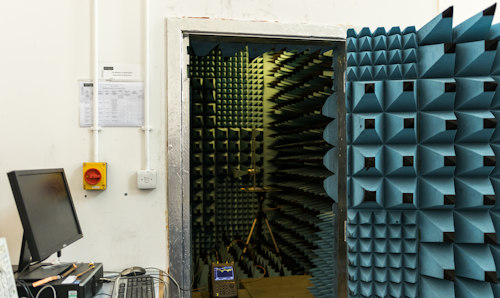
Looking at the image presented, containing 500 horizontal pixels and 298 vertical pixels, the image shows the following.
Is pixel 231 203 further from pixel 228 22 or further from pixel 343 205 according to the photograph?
pixel 228 22

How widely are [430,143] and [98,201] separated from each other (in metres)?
1.92

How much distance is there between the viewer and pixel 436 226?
1.94 metres

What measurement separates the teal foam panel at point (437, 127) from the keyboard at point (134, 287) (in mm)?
1628

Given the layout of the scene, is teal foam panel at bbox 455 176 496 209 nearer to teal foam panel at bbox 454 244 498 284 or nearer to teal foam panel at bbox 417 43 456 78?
teal foam panel at bbox 454 244 498 284

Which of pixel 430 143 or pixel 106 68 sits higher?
pixel 106 68

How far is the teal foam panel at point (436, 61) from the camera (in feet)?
6.29

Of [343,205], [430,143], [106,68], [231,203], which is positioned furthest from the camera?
[231,203]

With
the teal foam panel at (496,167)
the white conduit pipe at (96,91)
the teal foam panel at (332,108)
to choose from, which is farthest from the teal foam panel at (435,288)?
the white conduit pipe at (96,91)

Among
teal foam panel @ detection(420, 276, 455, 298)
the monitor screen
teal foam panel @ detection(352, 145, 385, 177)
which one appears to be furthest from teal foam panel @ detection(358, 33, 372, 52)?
the monitor screen

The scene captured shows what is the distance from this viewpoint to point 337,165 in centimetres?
241

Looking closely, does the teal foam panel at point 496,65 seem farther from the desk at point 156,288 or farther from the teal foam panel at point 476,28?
the desk at point 156,288

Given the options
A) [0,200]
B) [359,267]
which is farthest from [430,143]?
[0,200]

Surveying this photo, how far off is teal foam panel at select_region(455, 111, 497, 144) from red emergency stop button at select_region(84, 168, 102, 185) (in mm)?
2012

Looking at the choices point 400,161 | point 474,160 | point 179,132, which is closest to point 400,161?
point 400,161
